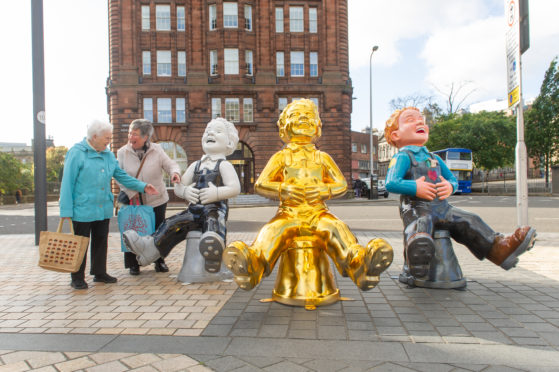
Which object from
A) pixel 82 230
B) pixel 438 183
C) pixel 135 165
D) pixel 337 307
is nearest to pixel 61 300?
pixel 82 230

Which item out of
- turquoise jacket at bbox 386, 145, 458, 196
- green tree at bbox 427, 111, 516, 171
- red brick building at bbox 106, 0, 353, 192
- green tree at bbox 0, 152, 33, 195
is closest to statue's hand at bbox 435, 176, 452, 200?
turquoise jacket at bbox 386, 145, 458, 196

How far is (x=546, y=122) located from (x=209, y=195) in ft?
105

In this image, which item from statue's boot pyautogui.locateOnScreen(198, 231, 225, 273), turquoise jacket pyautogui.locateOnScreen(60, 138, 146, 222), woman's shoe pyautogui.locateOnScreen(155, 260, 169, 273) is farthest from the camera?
woman's shoe pyautogui.locateOnScreen(155, 260, 169, 273)

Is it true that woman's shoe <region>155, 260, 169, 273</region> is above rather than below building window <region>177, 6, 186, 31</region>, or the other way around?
below

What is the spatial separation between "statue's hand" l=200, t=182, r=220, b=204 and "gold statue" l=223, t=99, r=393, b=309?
0.79m

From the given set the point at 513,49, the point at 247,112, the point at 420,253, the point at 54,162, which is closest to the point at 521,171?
the point at 513,49

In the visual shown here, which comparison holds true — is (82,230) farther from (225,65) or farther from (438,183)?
(225,65)

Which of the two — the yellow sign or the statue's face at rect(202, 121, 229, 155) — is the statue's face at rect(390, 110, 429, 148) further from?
the yellow sign

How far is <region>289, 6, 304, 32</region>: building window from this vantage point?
26.6m

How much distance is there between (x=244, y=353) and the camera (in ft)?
8.20

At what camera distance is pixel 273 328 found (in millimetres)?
2955

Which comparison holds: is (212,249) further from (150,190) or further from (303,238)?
(150,190)

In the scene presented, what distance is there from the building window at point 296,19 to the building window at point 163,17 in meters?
8.09

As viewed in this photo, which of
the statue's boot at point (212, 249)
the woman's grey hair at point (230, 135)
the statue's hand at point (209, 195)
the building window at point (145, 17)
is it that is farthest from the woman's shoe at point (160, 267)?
the building window at point (145, 17)
